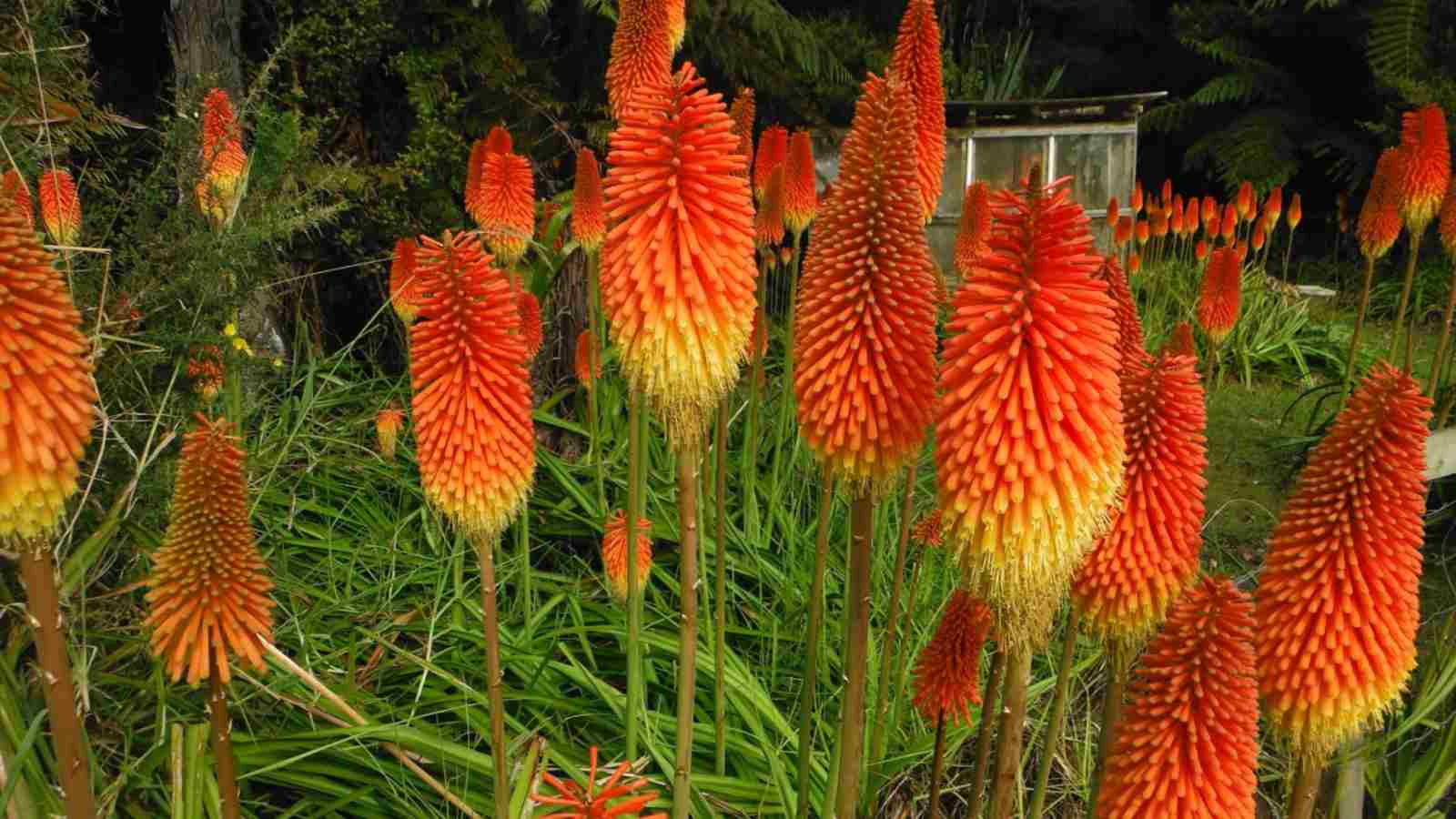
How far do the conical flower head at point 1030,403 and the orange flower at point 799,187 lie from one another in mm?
2172

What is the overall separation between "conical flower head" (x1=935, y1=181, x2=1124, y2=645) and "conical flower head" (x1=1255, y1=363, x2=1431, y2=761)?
429 millimetres

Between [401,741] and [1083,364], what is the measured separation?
215 cm

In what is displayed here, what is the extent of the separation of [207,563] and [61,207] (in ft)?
6.94

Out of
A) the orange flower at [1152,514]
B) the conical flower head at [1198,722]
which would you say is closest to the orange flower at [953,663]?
the orange flower at [1152,514]

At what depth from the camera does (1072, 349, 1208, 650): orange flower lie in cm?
203

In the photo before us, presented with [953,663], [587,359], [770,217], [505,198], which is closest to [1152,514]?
[953,663]

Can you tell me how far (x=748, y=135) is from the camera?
3.54 metres

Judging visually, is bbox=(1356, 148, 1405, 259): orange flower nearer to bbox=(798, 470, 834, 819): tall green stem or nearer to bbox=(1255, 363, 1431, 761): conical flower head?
bbox=(1255, 363, 1431, 761): conical flower head

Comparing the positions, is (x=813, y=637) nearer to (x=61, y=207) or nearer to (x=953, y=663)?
(x=953, y=663)

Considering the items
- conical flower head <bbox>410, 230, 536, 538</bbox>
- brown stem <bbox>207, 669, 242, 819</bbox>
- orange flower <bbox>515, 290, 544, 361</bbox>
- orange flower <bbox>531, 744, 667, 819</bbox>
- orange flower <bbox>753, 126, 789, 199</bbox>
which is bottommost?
brown stem <bbox>207, 669, 242, 819</bbox>

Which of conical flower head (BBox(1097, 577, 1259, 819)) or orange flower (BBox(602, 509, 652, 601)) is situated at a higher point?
conical flower head (BBox(1097, 577, 1259, 819))

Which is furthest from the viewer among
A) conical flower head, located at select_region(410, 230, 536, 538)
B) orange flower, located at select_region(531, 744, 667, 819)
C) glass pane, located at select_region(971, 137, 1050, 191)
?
glass pane, located at select_region(971, 137, 1050, 191)

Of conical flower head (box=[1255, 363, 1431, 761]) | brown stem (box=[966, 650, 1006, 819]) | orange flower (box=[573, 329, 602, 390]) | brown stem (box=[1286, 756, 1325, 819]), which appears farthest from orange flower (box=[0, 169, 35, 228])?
brown stem (box=[1286, 756, 1325, 819])

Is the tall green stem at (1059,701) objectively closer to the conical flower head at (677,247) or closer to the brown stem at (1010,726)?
the brown stem at (1010,726)
